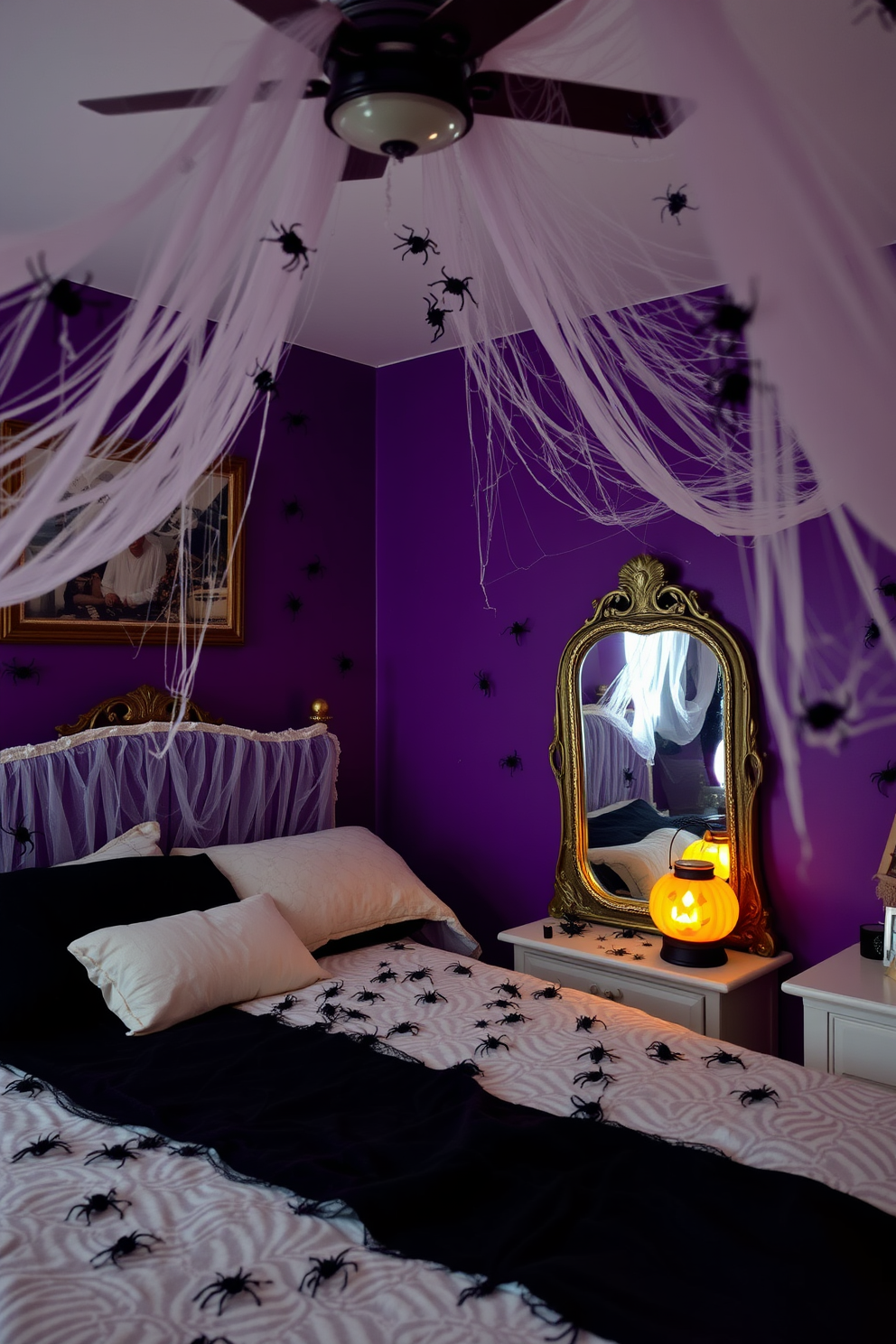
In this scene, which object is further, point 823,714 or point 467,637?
point 467,637

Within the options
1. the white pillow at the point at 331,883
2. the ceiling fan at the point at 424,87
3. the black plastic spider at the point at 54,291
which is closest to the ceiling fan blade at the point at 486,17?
the ceiling fan at the point at 424,87

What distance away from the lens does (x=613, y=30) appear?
1.50 m

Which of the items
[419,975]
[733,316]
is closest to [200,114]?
[733,316]

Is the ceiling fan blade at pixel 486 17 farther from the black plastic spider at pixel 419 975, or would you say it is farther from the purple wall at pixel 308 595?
the purple wall at pixel 308 595

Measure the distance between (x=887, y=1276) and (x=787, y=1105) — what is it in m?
Result: 0.54

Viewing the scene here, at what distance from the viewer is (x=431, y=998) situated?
2729 millimetres

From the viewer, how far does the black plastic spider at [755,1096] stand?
205 cm

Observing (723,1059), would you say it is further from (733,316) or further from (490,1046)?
(733,316)

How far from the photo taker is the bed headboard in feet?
10.1

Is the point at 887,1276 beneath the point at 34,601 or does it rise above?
beneath

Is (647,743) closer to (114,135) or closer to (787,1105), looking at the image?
(787,1105)

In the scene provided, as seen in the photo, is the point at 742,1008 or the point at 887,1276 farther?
the point at 742,1008

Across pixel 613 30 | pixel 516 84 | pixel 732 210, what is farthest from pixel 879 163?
pixel 732 210

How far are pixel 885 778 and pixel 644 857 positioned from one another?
87cm
